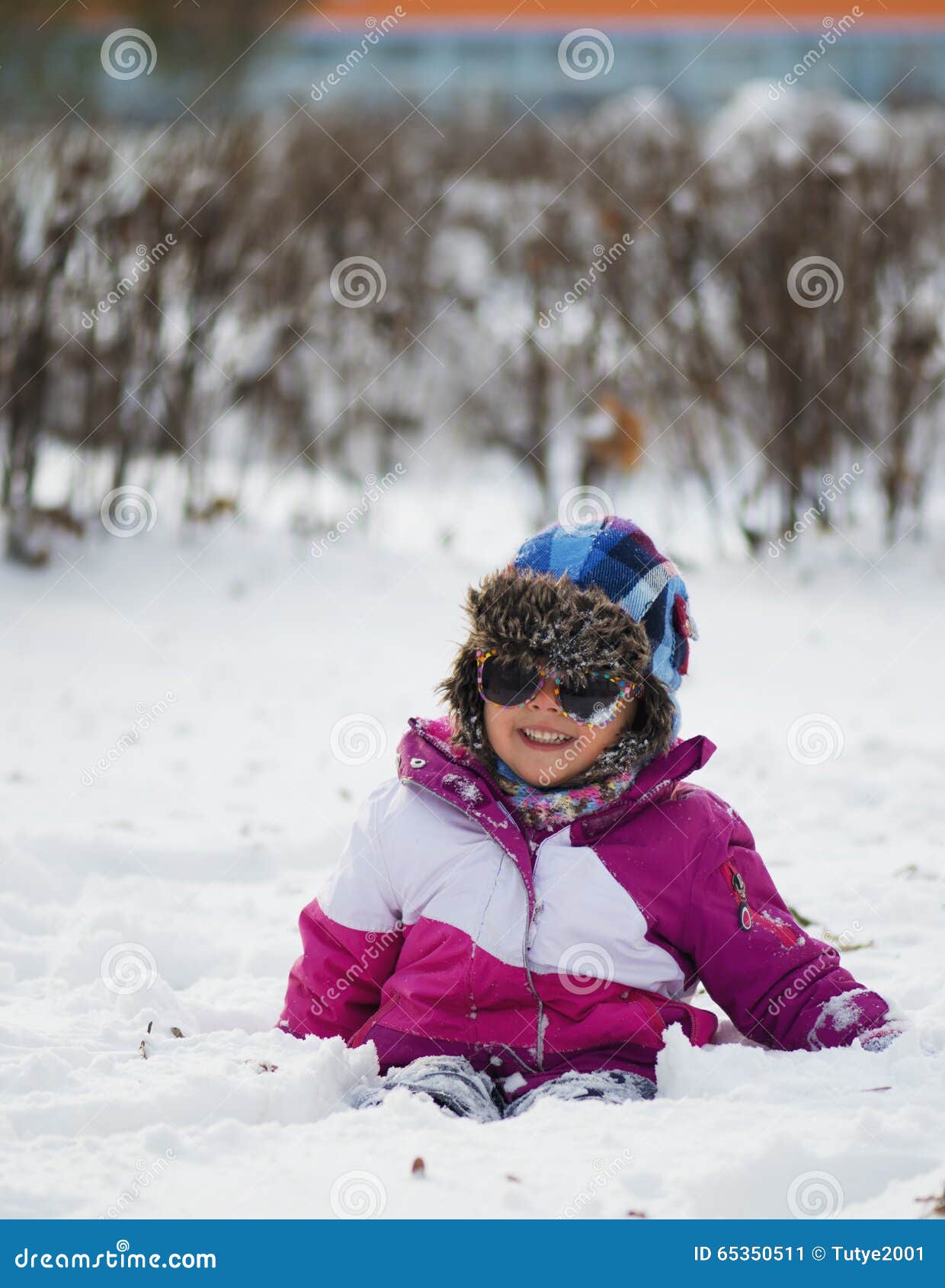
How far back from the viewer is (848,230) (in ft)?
24.1

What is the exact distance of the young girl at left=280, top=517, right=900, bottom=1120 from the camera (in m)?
2.22

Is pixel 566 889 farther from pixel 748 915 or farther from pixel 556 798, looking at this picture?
pixel 748 915

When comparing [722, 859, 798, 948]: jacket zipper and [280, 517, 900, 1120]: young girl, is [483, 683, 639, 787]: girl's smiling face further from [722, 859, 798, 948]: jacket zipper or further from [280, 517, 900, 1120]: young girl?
[722, 859, 798, 948]: jacket zipper

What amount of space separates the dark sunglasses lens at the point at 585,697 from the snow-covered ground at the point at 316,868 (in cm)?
56

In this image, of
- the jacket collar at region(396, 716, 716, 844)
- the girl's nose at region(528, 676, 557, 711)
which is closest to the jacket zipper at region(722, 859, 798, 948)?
the jacket collar at region(396, 716, 716, 844)

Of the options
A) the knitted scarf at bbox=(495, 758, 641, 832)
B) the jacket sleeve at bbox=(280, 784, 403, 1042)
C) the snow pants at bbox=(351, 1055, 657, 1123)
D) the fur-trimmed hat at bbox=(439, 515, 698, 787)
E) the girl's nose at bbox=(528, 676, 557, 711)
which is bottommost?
the snow pants at bbox=(351, 1055, 657, 1123)

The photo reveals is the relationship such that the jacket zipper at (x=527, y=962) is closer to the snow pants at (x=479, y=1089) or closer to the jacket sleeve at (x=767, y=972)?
the snow pants at (x=479, y=1089)

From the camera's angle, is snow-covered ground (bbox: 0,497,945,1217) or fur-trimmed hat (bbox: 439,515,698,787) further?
fur-trimmed hat (bbox: 439,515,698,787)

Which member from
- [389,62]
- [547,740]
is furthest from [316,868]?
[389,62]

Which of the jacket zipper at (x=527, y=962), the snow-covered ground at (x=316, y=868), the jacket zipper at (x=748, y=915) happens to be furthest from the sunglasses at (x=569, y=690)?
the snow-covered ground at (x=316, y=868)
